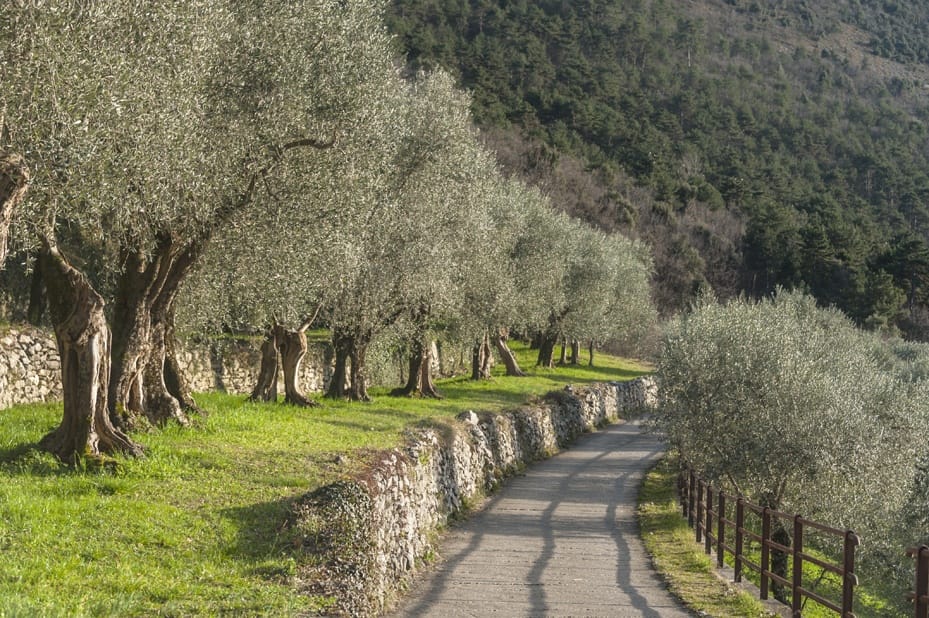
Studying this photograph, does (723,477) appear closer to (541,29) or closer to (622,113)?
(622,113)

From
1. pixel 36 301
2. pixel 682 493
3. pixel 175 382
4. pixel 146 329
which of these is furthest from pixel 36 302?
pixel 682 493

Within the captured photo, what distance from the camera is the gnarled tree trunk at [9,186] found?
1029 cm

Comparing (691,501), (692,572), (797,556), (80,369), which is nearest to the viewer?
(797,556)

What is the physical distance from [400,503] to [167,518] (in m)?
5.32

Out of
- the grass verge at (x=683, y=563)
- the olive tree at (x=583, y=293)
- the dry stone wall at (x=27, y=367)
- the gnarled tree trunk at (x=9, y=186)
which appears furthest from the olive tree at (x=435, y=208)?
the gnarled tree trunk at (x=9, y=186)

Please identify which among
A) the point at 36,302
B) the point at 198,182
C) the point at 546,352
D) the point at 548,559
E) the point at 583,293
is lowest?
the point at 548,559

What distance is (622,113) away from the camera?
385 ft

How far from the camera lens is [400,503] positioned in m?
16.0

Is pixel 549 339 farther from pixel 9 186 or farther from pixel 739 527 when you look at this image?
pixel 9 186

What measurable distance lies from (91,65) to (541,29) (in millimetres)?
124670

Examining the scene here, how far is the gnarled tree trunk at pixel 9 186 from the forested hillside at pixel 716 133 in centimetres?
7187

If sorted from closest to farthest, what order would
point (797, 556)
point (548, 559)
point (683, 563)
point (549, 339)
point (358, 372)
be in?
point (797, 556), point (683, 563), point (548, 559), point (358, 372), point (549, 339)

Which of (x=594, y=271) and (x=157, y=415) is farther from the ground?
(x=594, y=271)

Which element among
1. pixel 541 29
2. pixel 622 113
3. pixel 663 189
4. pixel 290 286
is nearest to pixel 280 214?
pixel 290 286
